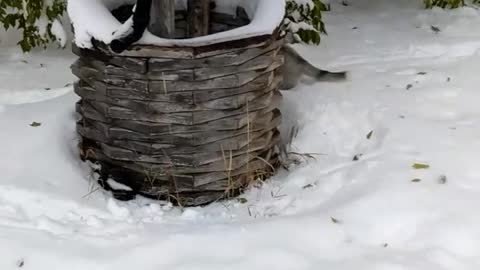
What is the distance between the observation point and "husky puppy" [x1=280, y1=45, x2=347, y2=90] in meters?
3.07

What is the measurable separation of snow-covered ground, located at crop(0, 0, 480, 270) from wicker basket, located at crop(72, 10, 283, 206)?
0.28ft

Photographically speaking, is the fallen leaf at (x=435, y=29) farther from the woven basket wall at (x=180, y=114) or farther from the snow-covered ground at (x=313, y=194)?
the woven basket wall at (x=180, y=114)

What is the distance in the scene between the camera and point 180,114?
2436 mm

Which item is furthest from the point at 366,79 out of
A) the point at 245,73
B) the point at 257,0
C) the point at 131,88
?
the point at 131,88

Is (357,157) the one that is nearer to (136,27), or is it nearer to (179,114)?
(179,114)

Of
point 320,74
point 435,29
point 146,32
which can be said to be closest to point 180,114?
point 146,32

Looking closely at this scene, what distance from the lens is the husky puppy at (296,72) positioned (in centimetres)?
307

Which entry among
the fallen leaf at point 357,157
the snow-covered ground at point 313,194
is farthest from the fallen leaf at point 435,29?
the fallen leaf at point 357,157

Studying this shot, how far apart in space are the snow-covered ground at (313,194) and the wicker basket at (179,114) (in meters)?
0.08

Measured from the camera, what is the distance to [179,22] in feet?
9.61

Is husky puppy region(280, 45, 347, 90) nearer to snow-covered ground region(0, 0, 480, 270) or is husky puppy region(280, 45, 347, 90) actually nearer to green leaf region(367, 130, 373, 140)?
snow-covered ground region(0, 0, 480, 270)

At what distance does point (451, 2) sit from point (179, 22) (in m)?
1.35

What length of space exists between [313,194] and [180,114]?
45cm

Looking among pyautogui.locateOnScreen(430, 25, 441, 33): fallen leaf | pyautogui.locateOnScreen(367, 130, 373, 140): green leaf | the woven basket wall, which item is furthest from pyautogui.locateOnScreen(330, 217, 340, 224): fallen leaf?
pyautogui.locateOnScreen(430, 25, 441, 33): fallen leaf
